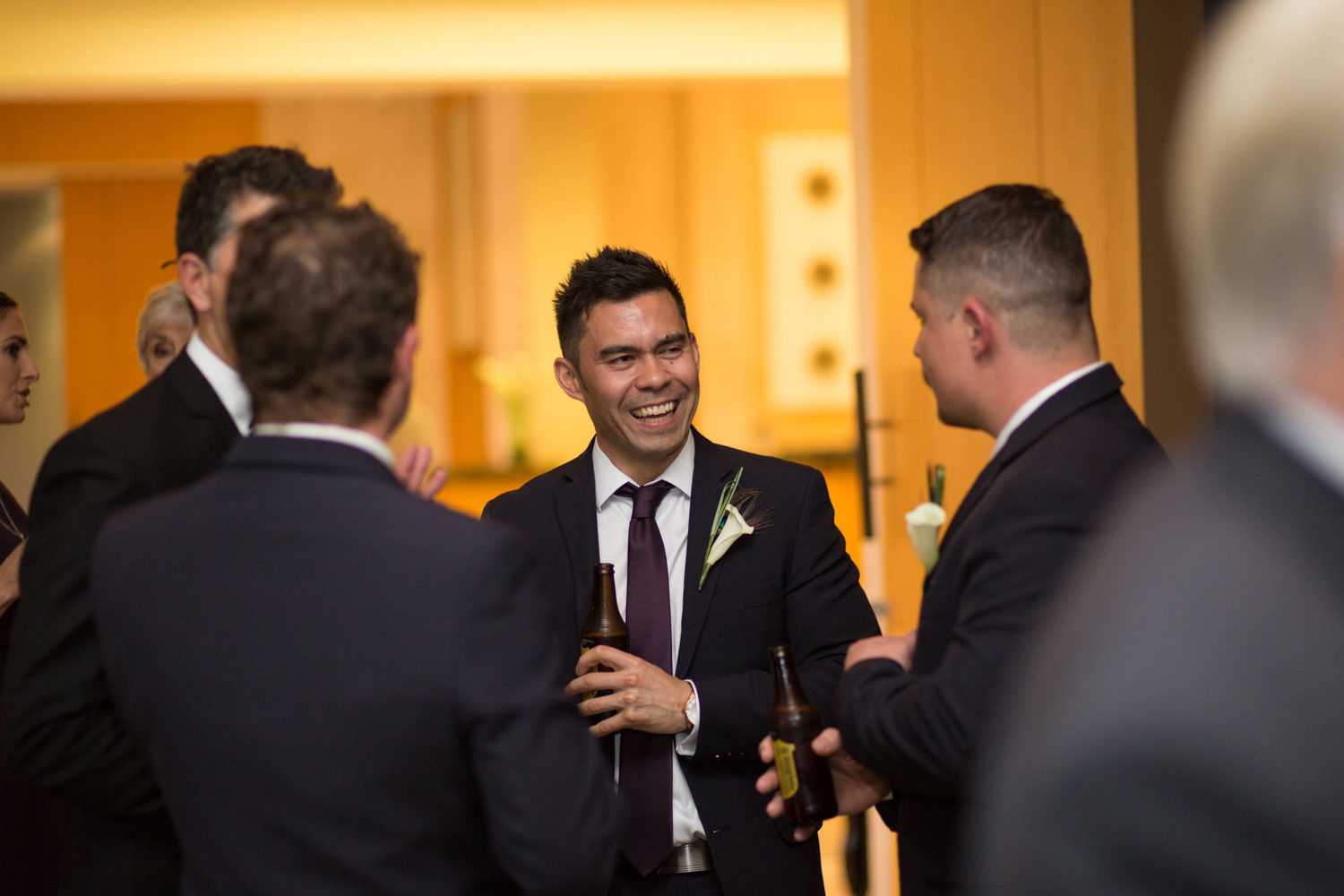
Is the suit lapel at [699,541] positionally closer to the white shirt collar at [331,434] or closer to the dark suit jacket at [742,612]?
the dark suit jacket at [742,612]

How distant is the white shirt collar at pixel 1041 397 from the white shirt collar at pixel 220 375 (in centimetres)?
103

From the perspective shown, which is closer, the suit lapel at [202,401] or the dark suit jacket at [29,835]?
the suit lapel at [202,401]

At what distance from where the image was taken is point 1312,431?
683 mm

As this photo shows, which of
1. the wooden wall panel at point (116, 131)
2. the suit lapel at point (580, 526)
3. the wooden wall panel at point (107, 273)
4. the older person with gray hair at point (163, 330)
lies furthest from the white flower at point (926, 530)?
the wooden wall panel at point (107, 273)

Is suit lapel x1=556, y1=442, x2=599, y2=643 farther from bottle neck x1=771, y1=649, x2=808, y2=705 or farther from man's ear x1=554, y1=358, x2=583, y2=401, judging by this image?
bottle neck x1=771, y1=649, x2=808, y2=705

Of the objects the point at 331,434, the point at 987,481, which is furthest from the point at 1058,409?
the point at 331,434

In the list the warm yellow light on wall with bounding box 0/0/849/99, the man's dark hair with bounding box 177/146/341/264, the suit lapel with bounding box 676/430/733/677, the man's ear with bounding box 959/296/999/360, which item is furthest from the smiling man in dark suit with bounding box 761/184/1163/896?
the warm yellow light on wall with bounding box 0/0/849/99

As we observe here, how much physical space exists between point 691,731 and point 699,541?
336mm

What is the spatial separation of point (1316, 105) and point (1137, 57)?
1998 millimetres

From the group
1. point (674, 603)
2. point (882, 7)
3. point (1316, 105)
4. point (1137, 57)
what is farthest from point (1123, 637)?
point (882, 7)

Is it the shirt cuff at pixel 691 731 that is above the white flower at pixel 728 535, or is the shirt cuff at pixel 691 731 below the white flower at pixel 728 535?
below

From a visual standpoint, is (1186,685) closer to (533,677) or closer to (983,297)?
(533,677)

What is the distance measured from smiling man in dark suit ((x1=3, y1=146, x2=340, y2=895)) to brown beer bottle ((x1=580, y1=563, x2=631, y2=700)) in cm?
62

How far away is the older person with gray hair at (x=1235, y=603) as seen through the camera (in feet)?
2.07
